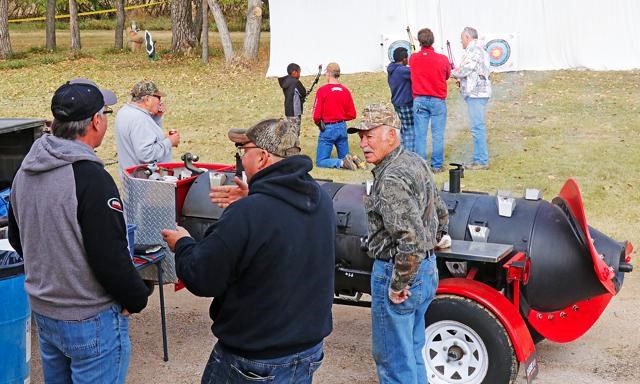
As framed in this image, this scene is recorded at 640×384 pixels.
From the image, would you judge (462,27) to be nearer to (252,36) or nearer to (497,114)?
(497,114)

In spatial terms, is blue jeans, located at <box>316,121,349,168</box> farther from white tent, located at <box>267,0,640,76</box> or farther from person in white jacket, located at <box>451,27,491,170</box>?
white tent, located at <box>267,0,640,76</box>

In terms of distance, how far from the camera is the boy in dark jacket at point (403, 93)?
12180mm

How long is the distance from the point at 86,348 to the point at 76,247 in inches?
17.5

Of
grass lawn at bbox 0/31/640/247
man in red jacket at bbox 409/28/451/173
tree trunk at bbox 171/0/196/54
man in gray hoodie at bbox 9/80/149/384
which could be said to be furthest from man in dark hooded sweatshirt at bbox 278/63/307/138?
tree trunk at bbox 171/0/196/54

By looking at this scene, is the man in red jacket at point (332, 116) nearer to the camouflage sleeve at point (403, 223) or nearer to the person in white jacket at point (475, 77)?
the person in white jacket at point (475, 77)

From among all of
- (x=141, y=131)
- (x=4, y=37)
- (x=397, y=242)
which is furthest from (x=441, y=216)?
(x=4, y=37)

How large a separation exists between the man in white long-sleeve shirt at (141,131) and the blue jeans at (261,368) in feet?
12.1

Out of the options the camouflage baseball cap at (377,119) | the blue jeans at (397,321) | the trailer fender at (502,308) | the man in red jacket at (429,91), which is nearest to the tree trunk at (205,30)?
the man in red jacket at (429,91)

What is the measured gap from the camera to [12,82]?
2230cm

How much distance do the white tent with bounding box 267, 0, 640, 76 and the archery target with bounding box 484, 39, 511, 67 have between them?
0.02 metres

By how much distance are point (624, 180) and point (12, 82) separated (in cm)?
1608

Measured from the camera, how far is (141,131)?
23.0 ft

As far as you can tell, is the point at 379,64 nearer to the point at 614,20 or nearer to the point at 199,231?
the point at 614,20

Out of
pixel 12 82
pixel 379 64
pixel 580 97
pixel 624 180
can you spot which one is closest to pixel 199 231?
pixel 624 180
